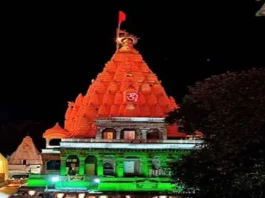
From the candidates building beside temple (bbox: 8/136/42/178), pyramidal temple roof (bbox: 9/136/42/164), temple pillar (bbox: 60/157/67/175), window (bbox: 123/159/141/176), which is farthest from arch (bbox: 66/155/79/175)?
pyramidal temple roof (bbox: 9/136/42/164)

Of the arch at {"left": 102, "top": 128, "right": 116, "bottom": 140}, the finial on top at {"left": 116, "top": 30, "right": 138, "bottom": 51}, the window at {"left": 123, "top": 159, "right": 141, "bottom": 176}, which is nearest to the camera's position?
the window at {"left": 123, "top": 159, "right": 141, "bottom": 176}

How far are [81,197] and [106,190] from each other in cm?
171

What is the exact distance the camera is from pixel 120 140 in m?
34.6

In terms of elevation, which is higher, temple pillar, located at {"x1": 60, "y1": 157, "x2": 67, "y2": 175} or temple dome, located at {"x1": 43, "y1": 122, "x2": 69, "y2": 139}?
temple dome, located at {"x1": 43, "y1": 122, "x2": 69, "y2": 139}

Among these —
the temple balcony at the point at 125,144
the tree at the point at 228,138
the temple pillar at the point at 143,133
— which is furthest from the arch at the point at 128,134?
the tree at the point at 228,138

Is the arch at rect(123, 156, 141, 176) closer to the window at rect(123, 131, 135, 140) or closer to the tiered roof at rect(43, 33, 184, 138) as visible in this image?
the window at rect(123, 131, 135, 140)

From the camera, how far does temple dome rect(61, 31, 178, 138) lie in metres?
36.5

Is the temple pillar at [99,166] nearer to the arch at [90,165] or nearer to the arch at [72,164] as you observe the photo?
the arch at [90,165]

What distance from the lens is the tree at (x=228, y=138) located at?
14008 mm

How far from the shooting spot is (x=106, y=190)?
32719mm

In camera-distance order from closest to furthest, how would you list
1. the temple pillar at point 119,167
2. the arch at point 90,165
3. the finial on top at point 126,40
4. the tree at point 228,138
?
the tree at point 228,138 → the temple pillar at point 119,167 → the arch at point 90,165 → the finial on top at point 126,40

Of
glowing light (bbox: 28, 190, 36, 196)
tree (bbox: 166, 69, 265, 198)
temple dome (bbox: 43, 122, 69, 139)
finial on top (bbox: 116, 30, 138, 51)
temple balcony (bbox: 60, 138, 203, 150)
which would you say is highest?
finial on top (bbox: 116, 30, 138, 51)

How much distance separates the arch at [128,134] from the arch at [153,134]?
2.85 ft

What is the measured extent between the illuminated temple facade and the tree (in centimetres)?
1530
